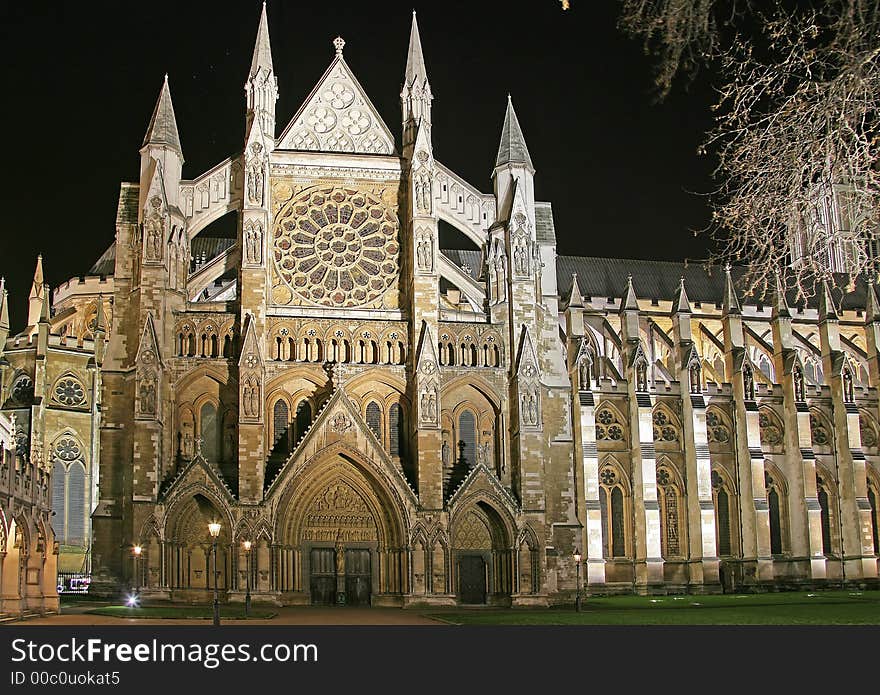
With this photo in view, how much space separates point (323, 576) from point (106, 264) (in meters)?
29.3

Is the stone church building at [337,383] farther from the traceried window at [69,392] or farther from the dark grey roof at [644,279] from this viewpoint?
the dark grey roof at [644,279]

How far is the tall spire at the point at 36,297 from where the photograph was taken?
197 feet

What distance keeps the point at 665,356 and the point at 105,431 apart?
35.1m

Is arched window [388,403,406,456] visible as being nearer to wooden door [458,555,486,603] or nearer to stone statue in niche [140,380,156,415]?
wooden door [458,555,486,603]

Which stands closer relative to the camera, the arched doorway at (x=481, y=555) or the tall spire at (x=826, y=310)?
the arched doorway at (x=481, y=555)

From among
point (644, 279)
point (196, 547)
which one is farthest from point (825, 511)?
point (196, 547)

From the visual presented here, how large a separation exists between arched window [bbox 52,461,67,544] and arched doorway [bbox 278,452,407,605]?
17129 millimetres

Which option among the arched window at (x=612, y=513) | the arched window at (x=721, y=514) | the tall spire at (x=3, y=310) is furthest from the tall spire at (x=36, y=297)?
the arched window at (x=721, y=514)

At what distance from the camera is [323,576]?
143ft

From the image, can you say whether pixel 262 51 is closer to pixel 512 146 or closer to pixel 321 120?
pixel 321 120

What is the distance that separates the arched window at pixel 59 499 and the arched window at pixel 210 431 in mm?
14593

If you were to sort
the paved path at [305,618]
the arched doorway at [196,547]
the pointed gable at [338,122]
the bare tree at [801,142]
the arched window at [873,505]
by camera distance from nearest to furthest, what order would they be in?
the bare tree at [801,142]
the paved path at [305,618]
the arched doorway at [196,547]
the pointed gable at [338,122]
the arched window at [873,505]
